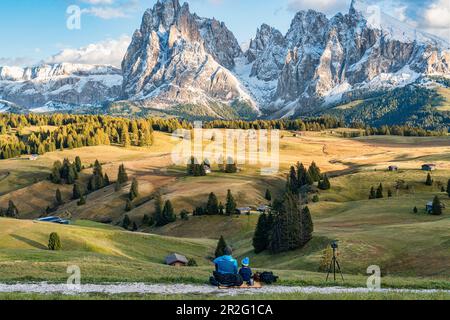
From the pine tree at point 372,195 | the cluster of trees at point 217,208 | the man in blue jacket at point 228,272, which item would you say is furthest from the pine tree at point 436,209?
the man in blue jacket at point 228,272

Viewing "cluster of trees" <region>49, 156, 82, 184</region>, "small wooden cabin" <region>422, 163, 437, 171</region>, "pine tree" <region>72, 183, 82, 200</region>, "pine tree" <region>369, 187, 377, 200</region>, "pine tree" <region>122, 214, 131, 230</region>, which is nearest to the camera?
"pine tree" <region>122, 214, 131, 230</region>

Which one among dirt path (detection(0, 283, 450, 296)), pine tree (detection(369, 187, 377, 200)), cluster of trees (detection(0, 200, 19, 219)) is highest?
dirt path (detection(0, 283, 450, 296))

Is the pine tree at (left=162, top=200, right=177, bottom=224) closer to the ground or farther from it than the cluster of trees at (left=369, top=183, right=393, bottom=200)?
closer to the ground

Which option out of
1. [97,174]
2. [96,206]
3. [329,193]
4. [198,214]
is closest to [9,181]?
[97,174]

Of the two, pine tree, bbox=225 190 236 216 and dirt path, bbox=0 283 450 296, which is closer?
dirt path, bbox=0 283 450 296

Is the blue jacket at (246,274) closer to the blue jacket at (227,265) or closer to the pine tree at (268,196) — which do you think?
the blue jacket at (227,265)

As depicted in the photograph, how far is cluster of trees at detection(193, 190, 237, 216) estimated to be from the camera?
11969 centimetres

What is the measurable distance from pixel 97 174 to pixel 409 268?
139m

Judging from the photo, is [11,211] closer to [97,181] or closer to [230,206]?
[97,181]

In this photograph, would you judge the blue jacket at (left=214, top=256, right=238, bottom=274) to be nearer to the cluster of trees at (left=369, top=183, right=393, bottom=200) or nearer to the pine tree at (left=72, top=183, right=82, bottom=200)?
the cluster of trees at (left=369, top=183, right=393, bottom=200)

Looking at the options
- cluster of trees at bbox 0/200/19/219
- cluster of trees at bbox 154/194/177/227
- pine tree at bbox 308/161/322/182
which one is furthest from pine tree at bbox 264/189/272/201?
cluster of trees at bbox 0/200/19/219

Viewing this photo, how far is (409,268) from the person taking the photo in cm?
5431

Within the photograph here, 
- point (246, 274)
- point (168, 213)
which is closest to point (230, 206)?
point (168, 213)
